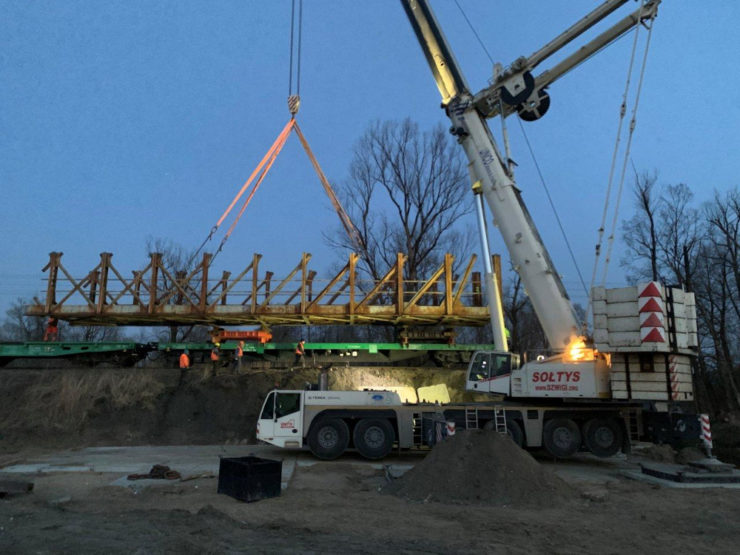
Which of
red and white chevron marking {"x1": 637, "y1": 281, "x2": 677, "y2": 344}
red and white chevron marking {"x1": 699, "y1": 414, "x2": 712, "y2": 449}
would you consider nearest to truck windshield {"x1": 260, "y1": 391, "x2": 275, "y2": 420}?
red and white chevron marking {"x1": 637, "y1": 281, "x2": 677, "y2": 344}

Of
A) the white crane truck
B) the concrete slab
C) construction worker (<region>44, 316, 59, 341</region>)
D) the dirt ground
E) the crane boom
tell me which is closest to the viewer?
the dirt ground

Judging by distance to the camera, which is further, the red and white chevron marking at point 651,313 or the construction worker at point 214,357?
the construction worker at point 214,357

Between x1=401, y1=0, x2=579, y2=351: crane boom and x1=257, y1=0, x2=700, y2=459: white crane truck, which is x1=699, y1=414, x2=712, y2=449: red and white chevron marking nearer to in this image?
x1=257, y1=0, x2=700, y2=459: white crane truck

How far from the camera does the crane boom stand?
14.0 m

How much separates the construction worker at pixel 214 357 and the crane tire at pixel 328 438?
7.41 metres

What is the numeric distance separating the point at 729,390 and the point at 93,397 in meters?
31.2

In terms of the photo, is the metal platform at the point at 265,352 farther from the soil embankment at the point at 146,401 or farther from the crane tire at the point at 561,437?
the crane tire at the point at 561,437

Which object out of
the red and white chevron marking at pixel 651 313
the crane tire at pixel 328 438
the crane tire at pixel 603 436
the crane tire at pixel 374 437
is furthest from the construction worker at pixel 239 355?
the red and white chevron marking at pixel 651 313

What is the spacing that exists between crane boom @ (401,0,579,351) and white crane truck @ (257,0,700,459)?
0.12 feet

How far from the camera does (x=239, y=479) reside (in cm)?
927

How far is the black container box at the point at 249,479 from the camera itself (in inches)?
362

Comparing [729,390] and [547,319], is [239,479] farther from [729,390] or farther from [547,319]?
[729,390]

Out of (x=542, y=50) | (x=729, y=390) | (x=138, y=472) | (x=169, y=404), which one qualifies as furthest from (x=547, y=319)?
(x=729, y=390)

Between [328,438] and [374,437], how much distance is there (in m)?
1.30
